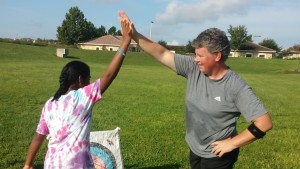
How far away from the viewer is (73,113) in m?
3.83

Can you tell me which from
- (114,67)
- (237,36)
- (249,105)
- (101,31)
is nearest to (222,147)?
(249,105)

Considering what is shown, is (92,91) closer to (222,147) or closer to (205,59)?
(205,59)

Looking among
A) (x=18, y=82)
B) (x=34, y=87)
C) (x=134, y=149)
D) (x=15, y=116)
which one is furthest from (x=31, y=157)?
(x=18, y=82)

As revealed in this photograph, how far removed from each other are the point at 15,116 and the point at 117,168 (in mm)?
6053

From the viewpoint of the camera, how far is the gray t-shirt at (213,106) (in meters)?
4.04

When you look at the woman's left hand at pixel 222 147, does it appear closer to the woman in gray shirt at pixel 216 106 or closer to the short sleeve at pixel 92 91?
the woman in gray shirt at pixel 216 106

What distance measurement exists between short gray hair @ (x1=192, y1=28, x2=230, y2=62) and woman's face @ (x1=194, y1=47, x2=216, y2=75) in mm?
38

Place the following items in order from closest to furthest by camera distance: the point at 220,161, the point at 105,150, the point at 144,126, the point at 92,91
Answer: the point at 92,91 < the point at 220,161 < the point at 105,150 < the point at 144,126

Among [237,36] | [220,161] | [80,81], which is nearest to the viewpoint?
[80,81]

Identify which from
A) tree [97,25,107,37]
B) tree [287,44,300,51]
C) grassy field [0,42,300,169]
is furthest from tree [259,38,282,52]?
grassy field [0,42,300,169]

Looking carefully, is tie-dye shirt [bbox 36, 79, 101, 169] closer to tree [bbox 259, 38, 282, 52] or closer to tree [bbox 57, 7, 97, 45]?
tree [bbox 57, 7, 97, 45]

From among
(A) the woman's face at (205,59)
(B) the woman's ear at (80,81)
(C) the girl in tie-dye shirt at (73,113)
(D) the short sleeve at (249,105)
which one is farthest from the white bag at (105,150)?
(D) the short sleeve at (249,105)

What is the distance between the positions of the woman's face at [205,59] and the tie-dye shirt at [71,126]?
1.02 m

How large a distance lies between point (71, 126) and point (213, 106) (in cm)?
134
